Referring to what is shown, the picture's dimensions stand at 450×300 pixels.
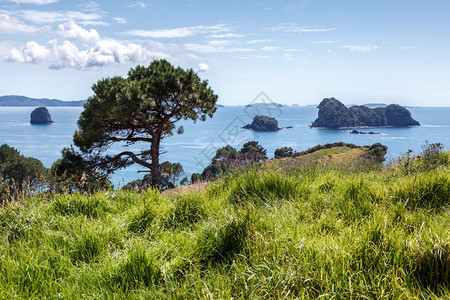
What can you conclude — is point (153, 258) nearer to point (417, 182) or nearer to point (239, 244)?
point (239, 244)

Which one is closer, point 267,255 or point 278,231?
point 267,255

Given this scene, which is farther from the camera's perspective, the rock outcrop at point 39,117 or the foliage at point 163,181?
the rock outcrop at point 39,117

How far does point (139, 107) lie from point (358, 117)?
178 m

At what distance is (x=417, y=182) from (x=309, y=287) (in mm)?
3177

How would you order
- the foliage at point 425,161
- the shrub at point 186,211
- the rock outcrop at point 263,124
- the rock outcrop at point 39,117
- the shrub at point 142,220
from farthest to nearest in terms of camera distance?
1. the rock outcrop at point 39,117
2. the rock outcrop at point 263,124
3. the foliage at point 425,161
4. the shrub at point 186,211
5. the shrub at point 142,220

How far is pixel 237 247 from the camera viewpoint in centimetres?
320

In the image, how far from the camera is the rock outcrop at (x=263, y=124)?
13738cm

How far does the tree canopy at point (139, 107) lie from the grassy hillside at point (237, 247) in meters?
12.2

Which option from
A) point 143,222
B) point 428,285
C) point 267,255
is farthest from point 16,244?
point 428,285

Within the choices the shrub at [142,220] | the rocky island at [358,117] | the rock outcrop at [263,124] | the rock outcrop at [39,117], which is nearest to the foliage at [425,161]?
the shrub at [142,220]

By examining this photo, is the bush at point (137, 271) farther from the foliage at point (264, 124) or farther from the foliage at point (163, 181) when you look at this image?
the foliage at point (264, 124)

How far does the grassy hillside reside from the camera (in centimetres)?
254

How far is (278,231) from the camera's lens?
3246mm

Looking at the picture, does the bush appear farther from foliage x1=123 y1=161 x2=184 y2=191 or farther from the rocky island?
the rocky island
